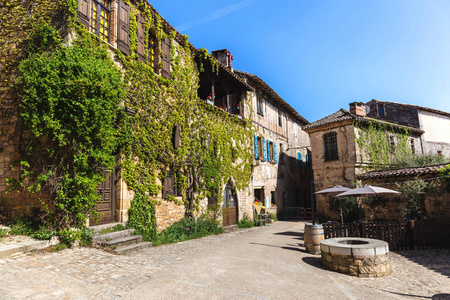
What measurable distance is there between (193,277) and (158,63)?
300 inches

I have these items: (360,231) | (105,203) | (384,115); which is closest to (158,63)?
(105,203)

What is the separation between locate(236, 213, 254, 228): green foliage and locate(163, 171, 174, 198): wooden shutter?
493cm

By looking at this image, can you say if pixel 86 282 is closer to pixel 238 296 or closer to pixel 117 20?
pixel 238 296

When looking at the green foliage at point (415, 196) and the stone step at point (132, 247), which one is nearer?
the stone step at point (132, 247)

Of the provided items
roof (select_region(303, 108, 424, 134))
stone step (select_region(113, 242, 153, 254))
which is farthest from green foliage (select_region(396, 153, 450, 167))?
stone step (select_region(113, 242, 153, 254))

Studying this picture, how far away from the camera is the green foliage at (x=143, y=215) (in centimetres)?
802

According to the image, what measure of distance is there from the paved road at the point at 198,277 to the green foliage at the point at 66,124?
4.38 feet

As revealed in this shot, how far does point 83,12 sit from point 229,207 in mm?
9824

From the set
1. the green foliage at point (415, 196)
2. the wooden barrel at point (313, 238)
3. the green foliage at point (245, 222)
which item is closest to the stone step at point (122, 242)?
the wooden barrel at point (313, 238)

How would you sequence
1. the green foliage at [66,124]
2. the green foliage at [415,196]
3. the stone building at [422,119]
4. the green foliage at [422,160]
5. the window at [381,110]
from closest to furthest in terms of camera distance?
the green foliage at [66,124] < the green foliage at [415,196] < the green foliage at [422,160] < the stone building at [422,119] < the window at [381,110]

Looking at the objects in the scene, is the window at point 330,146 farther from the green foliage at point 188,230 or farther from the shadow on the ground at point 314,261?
the shadow on the ground at point 314,261

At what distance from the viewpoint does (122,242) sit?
684 cm

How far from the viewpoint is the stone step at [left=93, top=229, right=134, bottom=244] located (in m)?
6.55

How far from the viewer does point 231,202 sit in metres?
13.7
